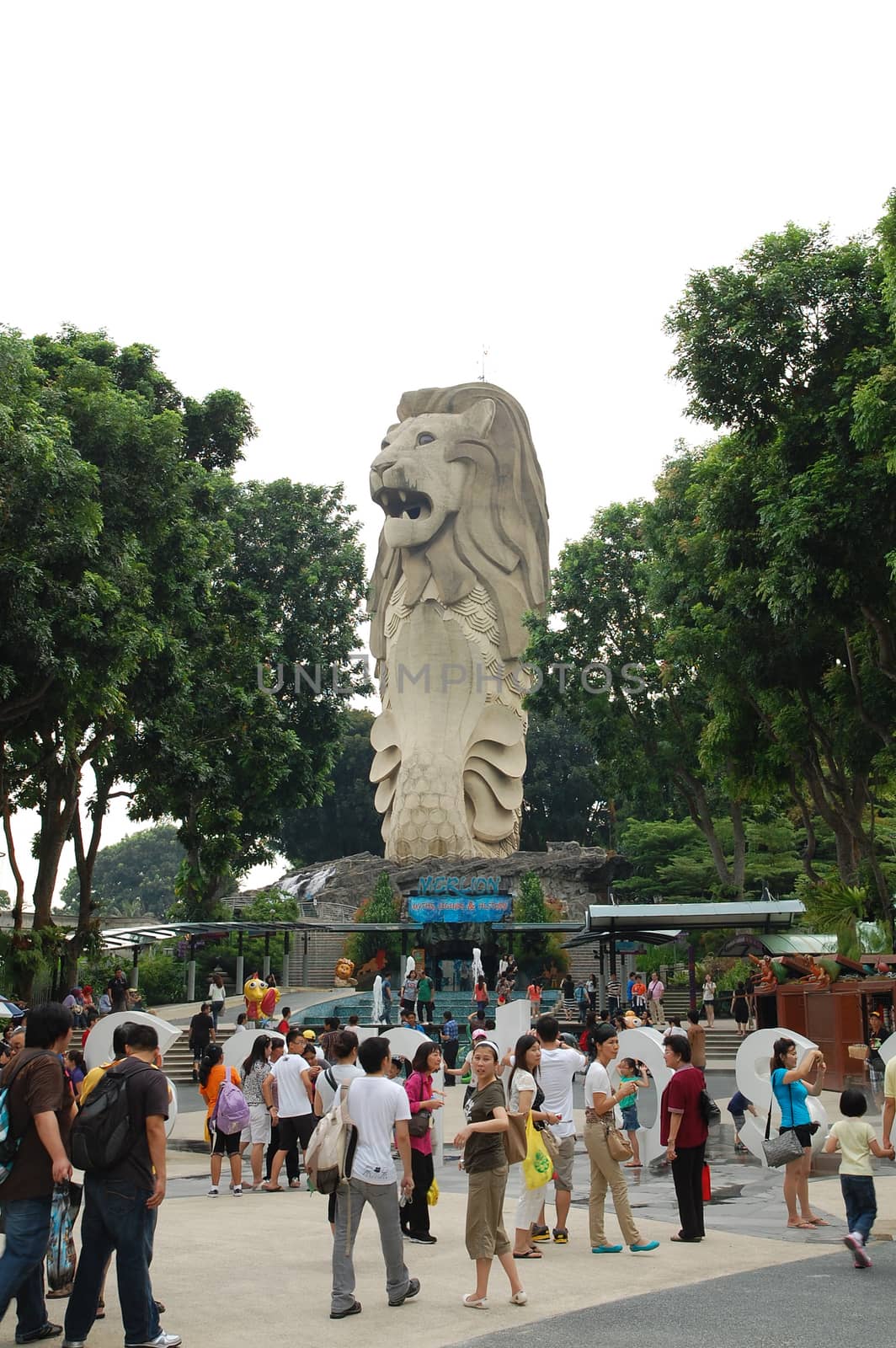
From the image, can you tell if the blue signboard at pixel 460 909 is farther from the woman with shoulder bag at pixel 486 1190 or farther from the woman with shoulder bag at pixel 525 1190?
the woman with shoulder bag at pixel 486 1190

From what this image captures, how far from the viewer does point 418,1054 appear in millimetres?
8898

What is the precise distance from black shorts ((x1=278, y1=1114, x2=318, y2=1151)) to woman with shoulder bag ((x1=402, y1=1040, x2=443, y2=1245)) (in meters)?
1.77

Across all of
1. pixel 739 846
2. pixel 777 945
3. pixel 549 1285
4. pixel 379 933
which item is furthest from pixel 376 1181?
pixel 379 933

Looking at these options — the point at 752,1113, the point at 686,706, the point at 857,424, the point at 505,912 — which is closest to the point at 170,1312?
the point at 752,1113

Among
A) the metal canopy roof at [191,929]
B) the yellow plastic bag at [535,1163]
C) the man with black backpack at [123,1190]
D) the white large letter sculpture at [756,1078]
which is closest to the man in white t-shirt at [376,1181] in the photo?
the man with black backpack at [123,1190]

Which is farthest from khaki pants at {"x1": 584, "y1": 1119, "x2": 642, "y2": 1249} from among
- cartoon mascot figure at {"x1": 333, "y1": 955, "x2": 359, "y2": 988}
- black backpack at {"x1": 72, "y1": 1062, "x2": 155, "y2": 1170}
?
cartoon mascot figure at {"x1": 333, "y1": 955, "x2": 359, "y2": 988}

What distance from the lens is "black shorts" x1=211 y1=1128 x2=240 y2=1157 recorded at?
10.5 metres

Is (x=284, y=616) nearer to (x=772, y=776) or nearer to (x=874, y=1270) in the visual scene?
(x=772, y=776)

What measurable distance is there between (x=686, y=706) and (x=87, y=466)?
13.9 meters

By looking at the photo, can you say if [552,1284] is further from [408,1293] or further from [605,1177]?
[605,1177]

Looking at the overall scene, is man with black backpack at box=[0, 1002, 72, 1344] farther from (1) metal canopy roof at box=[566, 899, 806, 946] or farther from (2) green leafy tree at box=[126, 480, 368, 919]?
(1) metal canopy roof at box=[566, 899, 806, 946]

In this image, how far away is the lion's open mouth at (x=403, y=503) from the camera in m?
42.1

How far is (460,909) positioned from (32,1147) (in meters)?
30.5

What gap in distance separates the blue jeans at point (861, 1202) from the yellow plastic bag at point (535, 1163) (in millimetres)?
1658
